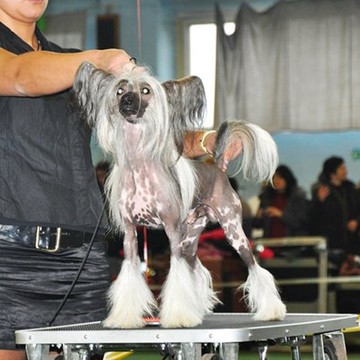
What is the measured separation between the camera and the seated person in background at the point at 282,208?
6.43 metres

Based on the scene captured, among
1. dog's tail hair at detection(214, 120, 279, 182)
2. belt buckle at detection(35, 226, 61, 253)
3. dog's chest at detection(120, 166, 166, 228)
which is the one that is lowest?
belt buckle at detection(35, 226, 61, 253)


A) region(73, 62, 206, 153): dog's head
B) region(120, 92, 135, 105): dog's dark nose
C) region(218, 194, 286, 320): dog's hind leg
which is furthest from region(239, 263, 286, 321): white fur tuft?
region(120, 92, 135, 105): dog's dark nose

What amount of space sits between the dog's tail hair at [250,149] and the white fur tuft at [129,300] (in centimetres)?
31

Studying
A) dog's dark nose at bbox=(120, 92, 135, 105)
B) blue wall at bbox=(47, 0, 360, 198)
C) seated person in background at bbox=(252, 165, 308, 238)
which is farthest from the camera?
seated person in background at bbox=(252, 165, 308, 238)

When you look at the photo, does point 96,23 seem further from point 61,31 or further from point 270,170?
point 270,170

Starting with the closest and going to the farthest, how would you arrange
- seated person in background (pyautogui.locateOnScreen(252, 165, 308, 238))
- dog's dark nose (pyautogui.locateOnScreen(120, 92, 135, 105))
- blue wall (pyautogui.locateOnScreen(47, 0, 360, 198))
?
dog's dark nose (pyautogui.locateOnScreen(120, 92, 135, 105))
blue wall (pyautogui.locateOnScreen(47, 0, 360, 198))
seated person in background (pyautogui.locateOnScreen(252, 165, 308, 238))

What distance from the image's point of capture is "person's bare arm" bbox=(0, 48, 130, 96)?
7.17ft

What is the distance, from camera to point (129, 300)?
224 centimetres

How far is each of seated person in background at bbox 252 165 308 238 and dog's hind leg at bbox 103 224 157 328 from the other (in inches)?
164

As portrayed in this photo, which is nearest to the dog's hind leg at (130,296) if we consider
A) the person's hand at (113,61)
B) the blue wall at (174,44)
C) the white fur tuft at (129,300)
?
the white fur tuft at (129,300)

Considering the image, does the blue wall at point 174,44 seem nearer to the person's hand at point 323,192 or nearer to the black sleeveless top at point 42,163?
the person's hand at point 323,192

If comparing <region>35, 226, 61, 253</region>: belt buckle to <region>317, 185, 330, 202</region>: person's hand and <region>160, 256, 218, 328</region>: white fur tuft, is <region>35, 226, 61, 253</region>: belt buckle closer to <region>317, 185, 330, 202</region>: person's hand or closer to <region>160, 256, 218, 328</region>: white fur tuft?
<region>160, 256, 218, 328</region>: white fur tuft

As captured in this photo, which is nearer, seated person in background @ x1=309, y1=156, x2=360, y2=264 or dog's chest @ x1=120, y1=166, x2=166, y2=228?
dog's chest @ x1=120, y1=166, x2=166, y2=228

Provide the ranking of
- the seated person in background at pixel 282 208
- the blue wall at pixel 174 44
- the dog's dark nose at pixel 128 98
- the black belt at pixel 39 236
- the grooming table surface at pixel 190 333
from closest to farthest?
1. the grooming table surface at pixel 190 333
2. the dog's dark nose at pixel 128 98
3. the black belt at pixel 39 236
4. the blue wall at pixel 174 44
5. the seated person in background at pixel 282 208
